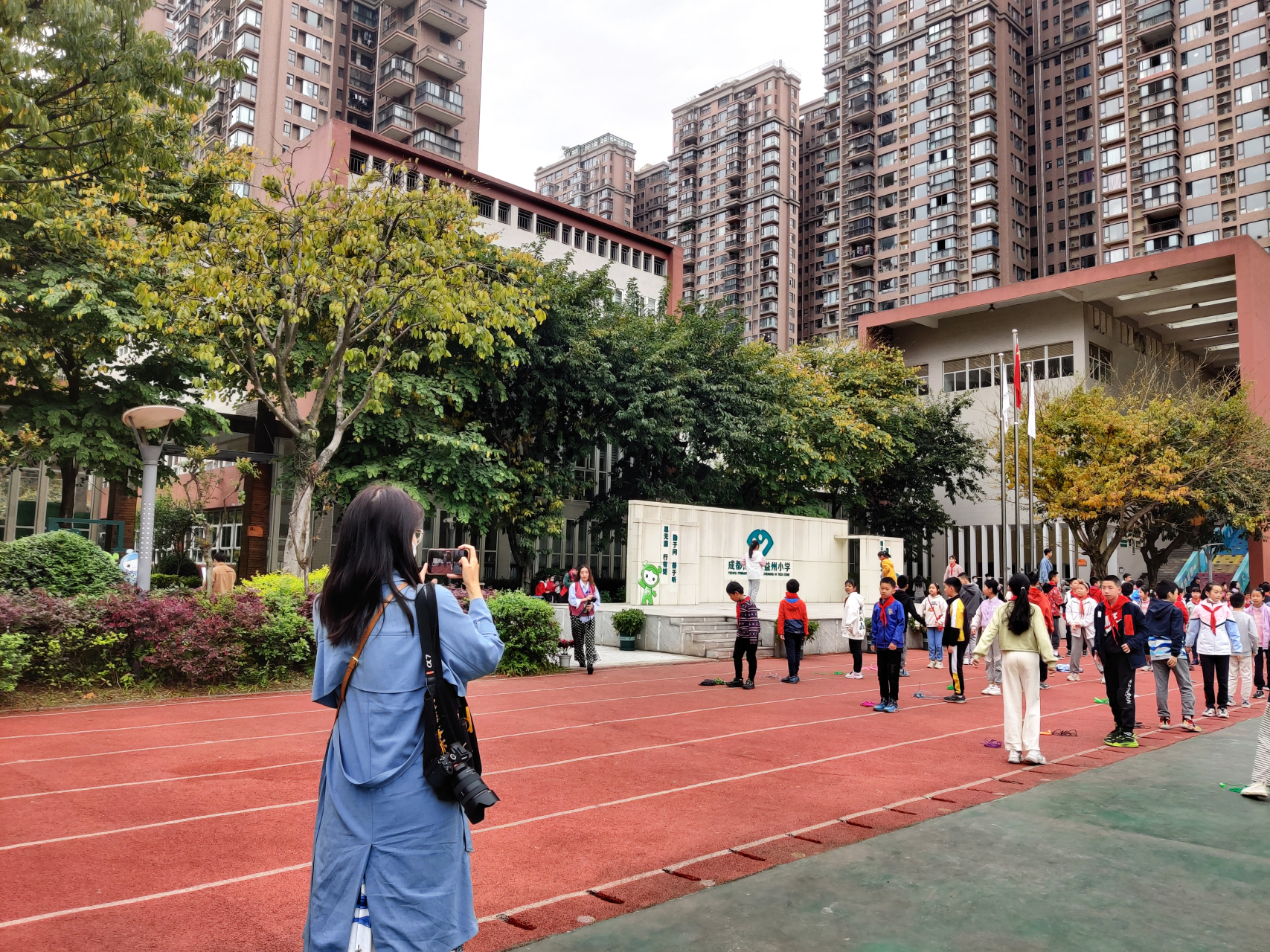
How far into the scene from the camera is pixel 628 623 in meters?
18.7

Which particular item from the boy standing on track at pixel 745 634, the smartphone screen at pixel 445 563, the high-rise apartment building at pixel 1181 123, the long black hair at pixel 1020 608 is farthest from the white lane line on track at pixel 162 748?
the high-rise apartment building at pixel 1181 123

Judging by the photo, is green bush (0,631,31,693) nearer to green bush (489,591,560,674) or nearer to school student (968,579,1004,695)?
green bush (489,591,560,674)

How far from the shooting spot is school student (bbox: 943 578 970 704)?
41.3 ft

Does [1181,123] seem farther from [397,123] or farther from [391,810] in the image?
[391,810]

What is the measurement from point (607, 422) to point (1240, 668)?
17256 millimetres

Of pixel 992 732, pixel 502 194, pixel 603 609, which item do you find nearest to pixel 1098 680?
pixel 992 732

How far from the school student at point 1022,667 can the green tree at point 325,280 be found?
32.7ft

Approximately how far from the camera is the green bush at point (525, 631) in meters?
14.5

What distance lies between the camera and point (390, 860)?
2.42 m

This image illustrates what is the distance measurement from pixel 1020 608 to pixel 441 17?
60.2 meters

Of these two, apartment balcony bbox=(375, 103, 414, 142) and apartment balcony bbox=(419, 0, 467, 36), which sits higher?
apartment balcony bbox=(419, 0, 467, 36)

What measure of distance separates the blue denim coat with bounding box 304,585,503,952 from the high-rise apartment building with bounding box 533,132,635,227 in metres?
114

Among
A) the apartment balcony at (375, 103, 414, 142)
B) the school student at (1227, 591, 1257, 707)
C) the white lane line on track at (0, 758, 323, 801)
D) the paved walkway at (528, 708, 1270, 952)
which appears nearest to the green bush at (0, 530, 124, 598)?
the white lane line on track at (0, 758, 323, 801)

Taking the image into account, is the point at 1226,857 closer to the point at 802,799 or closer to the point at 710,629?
the point at 802,799
